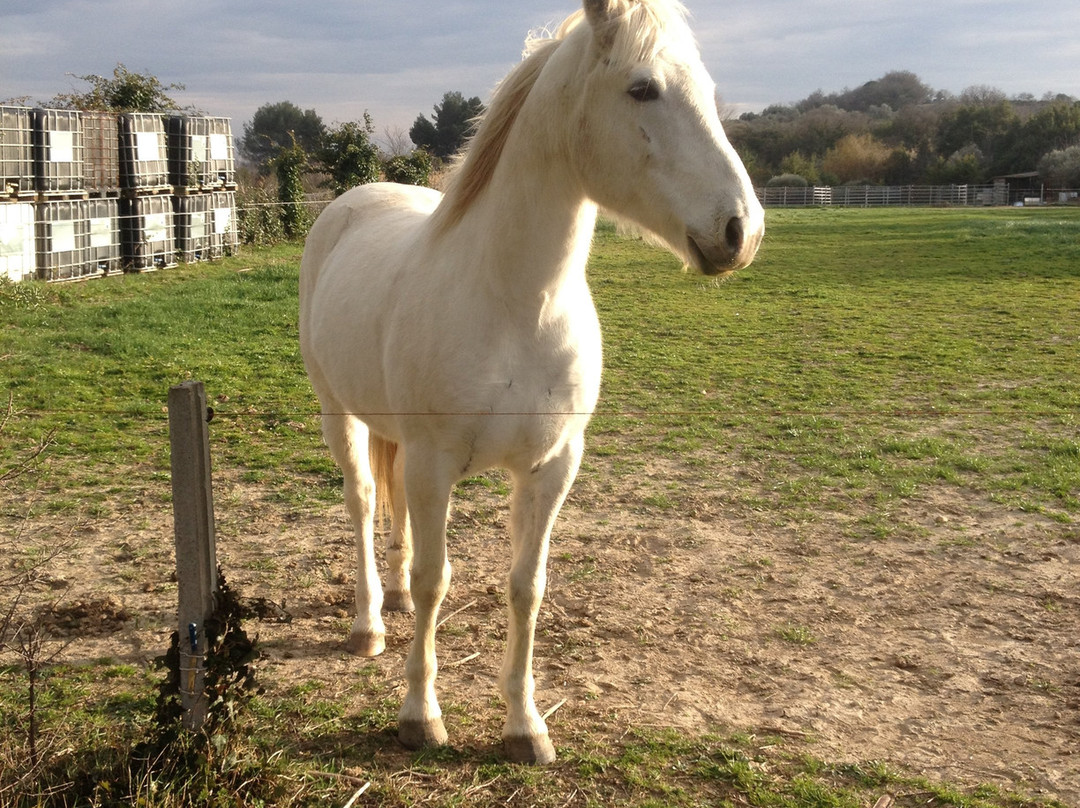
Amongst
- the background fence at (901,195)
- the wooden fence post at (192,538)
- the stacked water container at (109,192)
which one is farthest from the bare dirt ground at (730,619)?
the background fence at (901,195)

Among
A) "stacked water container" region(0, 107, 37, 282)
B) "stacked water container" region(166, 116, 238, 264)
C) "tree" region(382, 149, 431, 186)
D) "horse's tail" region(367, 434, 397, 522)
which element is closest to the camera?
"horse's tail" region(367, 434, 397, 522)

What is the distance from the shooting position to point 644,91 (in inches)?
95.5

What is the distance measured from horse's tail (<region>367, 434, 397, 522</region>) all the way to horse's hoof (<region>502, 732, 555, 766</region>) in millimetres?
1499

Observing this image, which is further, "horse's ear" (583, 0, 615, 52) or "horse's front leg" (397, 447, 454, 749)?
"horse's front leg" (397, 447, 454, 749)

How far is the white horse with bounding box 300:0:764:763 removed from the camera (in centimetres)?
241

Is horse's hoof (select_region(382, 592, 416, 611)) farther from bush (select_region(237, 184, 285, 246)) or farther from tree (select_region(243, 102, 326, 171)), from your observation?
tree (select_region(243, 102, 326, 171))

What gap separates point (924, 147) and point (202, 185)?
60617 mm

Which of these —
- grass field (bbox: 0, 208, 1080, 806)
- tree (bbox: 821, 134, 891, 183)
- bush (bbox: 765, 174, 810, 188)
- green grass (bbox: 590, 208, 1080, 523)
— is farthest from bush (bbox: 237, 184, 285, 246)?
tree (bbox: 821, 134, 891, 183)

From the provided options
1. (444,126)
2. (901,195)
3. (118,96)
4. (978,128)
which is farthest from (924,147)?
(118,96)

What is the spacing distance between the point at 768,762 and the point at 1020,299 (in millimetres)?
12923

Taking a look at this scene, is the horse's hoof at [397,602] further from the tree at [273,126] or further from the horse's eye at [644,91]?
the tree at [273,126]

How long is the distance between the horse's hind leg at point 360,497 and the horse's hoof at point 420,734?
771 mm

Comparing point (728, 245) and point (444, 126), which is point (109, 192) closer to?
point (728, 245)

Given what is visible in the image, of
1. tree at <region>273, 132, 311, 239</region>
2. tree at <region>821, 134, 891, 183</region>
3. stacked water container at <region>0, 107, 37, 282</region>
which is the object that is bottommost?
stacked water container at <region>0, 107, 37, 282</region>
